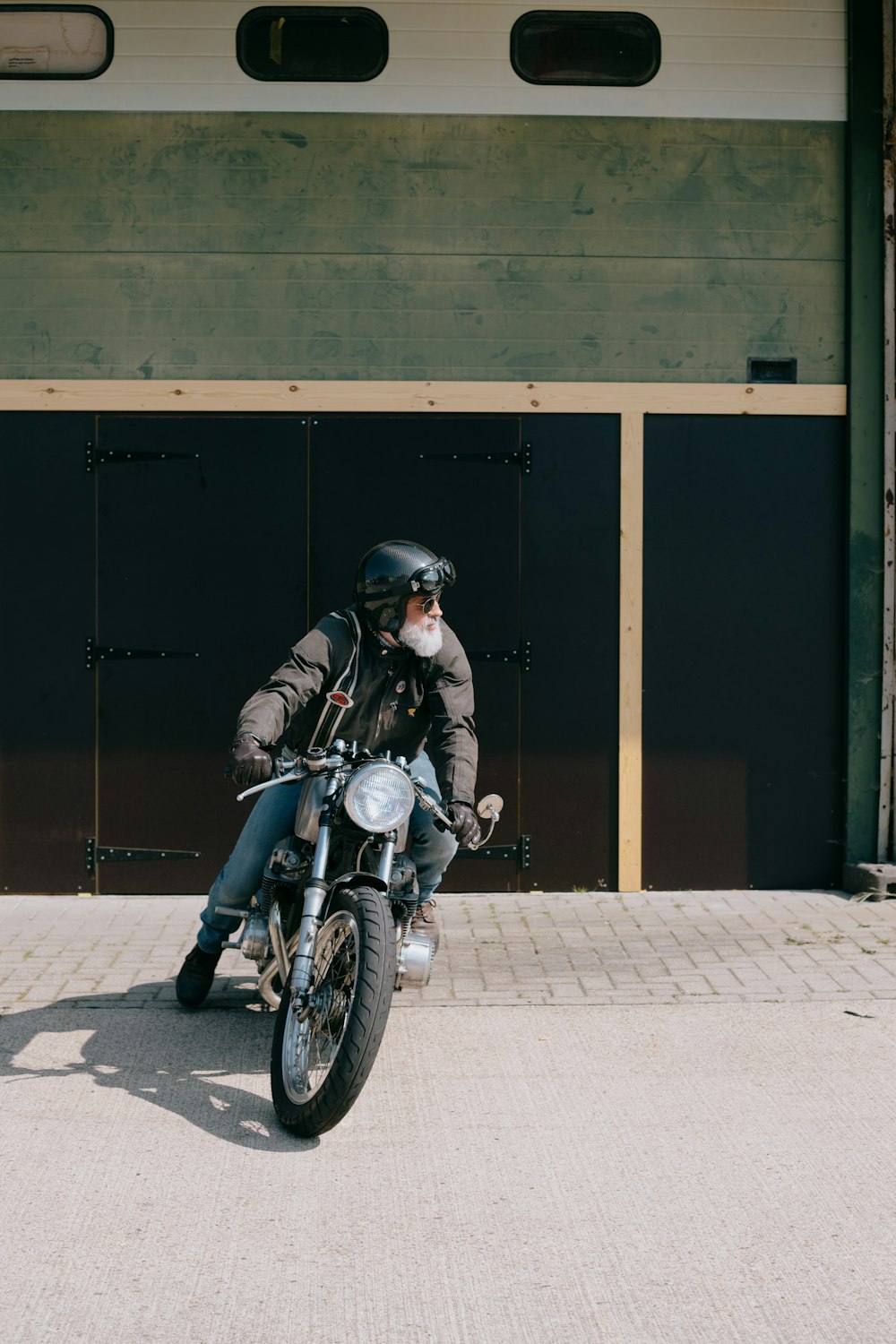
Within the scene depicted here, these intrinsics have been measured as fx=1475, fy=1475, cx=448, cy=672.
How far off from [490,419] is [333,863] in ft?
11.2

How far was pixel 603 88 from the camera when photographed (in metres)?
7.66

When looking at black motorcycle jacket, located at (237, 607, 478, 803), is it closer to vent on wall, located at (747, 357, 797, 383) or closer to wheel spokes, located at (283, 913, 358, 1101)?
wheel spokes, located at (283, 913, 358, 1101)

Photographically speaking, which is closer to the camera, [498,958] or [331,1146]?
[331,1146]

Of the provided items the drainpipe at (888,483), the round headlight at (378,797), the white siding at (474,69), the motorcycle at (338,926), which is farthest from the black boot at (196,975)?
the white siding at (474,69)

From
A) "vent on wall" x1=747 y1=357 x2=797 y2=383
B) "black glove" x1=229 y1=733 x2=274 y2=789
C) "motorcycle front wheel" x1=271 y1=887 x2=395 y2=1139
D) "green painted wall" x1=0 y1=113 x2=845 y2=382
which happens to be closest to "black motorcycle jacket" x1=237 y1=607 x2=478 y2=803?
"black glove" x1=229 y1=733 x2=274 y2=789

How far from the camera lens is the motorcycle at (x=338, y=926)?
420 centimetres

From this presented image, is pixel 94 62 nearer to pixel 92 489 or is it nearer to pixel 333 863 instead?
pixel 92 489

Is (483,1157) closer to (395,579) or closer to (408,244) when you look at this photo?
(395,579)

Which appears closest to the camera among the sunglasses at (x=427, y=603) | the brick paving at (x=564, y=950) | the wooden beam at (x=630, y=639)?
the sunglasses at (x=427, y=603)

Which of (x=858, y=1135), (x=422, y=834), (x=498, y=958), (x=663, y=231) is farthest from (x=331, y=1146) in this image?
(x=663, y=231)

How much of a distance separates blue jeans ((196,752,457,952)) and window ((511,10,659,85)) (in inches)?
166

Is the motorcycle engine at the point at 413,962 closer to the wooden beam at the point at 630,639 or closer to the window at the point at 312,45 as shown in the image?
the wooden beam at the point at 630,639

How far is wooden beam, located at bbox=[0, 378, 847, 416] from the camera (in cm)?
755

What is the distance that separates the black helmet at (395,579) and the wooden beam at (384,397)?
2.71 metres
